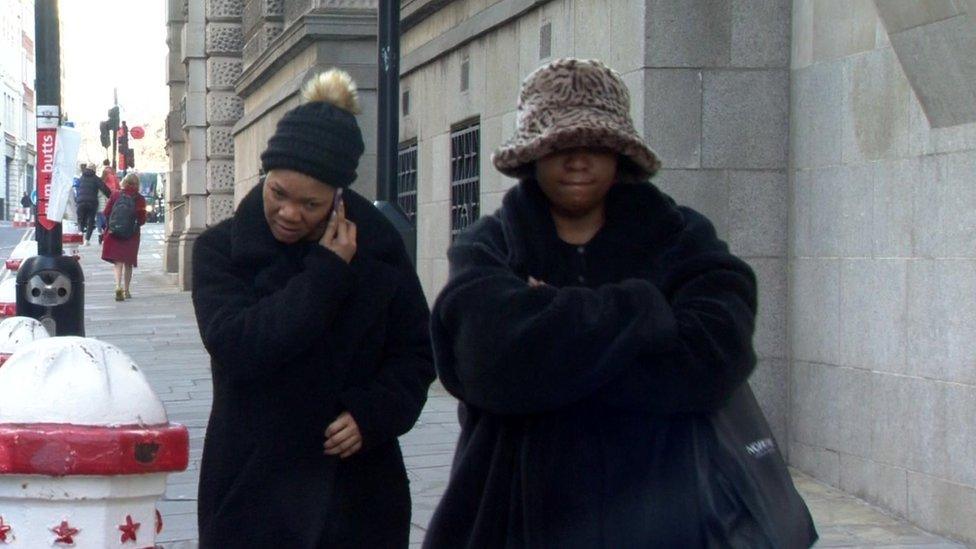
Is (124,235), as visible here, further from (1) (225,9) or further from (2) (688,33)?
(2) (688,33)

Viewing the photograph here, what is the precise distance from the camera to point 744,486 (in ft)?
8.82

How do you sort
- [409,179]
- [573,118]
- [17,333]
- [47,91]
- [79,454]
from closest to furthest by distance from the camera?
[573,118]
[79,454]
[17,333]
[47,91]
[409,179]

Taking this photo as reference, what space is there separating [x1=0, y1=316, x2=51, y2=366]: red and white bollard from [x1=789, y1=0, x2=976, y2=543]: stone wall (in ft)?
12.1

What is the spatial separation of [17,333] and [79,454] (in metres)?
4.04

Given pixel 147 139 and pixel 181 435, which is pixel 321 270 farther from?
pixel 147 139

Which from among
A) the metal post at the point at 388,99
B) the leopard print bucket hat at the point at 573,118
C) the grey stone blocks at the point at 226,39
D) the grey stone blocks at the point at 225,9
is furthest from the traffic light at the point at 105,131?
the leopard print bucket hat at the point at 573,118

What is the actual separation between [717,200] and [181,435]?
15.7 ft

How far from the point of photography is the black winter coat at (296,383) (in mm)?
3621

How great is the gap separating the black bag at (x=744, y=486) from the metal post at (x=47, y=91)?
6.45 metres

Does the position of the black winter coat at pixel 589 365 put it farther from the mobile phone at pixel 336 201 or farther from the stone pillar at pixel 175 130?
the stone pillar at pixel 175 130

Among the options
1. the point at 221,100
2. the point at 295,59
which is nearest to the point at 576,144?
the point at 295,59

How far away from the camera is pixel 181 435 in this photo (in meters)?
3.79

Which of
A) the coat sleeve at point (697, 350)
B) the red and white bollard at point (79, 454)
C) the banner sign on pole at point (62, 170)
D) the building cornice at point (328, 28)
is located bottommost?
the red and white bollard at point (79, 454)

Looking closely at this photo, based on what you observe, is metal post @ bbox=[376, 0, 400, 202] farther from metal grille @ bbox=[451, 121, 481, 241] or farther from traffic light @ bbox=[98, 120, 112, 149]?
traffic light @ bbox=[98, 120, 112, 149]
